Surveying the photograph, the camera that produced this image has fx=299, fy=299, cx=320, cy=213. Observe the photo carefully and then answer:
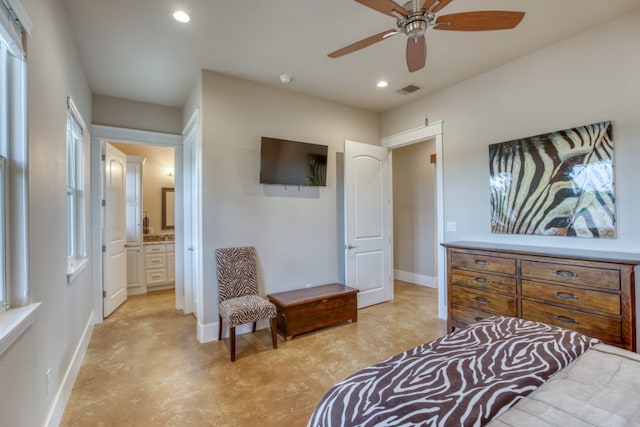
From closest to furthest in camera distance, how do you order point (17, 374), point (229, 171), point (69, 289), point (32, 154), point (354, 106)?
1. point (17, 374)
2. point (32, 154)
3. point (69, 289)
4. point (229, 171)
5. point (354, 106)

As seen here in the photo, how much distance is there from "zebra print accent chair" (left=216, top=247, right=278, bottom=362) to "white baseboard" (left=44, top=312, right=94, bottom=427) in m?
1.15

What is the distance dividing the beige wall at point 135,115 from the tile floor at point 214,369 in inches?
98.2

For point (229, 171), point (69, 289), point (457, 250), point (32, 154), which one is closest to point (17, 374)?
point (32, 154)

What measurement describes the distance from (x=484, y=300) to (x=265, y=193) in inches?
99.0

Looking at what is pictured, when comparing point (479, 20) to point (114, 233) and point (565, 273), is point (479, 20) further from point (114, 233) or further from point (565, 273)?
point (114, 233)

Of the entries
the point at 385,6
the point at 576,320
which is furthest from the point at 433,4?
the point at 576,320

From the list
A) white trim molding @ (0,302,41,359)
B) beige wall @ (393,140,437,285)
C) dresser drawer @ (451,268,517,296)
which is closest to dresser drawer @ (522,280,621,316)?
dresser drawer @ (451,268,517,296)

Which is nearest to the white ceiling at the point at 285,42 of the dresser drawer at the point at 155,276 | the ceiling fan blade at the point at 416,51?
the ceiling fan blade at the point at 416,51

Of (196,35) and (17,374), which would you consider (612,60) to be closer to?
(196,35)

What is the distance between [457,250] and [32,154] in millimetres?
3275

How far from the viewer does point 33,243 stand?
150 cm

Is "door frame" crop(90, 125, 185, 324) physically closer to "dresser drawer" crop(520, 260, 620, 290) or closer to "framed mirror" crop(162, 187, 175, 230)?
"framed mirror" crop(162, 187, 175, 230)

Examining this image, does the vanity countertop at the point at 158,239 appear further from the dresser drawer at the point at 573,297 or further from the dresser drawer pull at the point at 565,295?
the dresser drawer pull at the point at 565,295

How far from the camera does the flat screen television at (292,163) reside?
3404 mm
